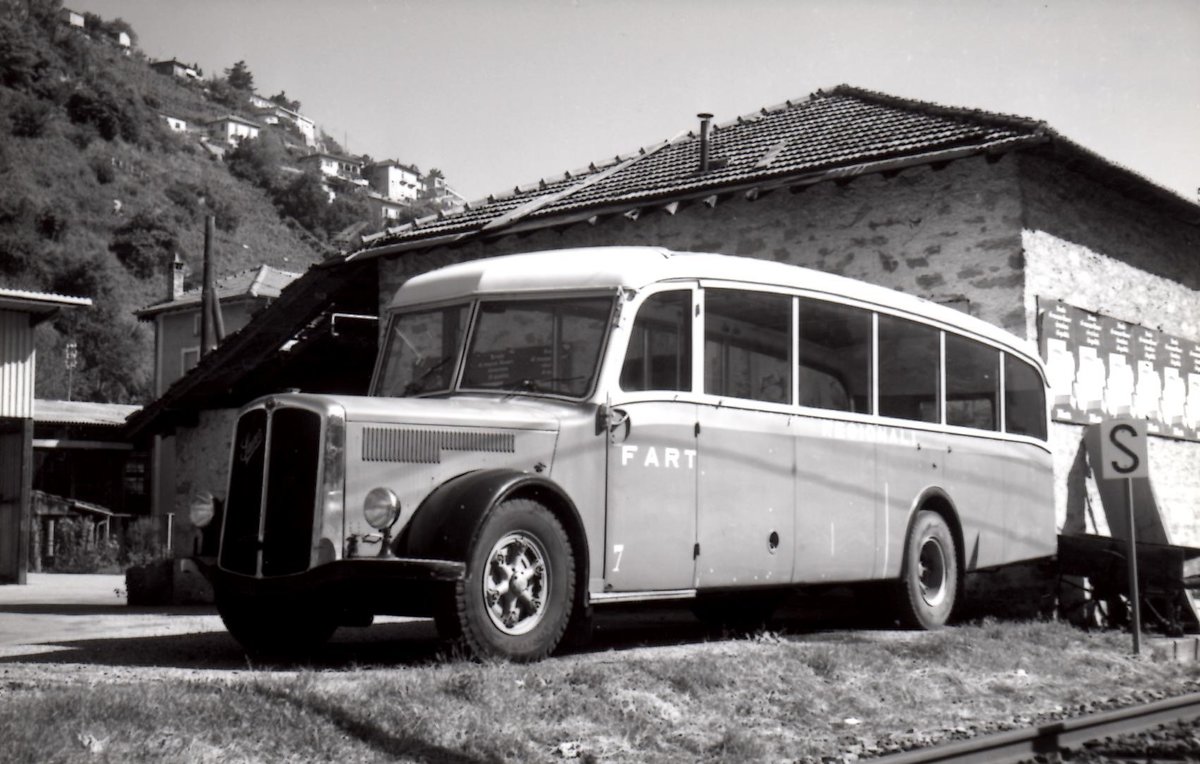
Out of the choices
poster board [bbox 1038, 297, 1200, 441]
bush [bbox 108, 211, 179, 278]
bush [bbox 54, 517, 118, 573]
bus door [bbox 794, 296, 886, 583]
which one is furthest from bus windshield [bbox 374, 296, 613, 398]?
bush [bbox 108, 211, 179, 278]

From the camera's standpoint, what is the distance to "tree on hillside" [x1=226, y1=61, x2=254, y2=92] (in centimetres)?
14875

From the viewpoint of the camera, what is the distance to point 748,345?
9148 mm

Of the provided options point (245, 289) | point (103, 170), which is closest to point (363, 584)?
point (245, 289)

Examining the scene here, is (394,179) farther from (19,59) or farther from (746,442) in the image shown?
(746,442)

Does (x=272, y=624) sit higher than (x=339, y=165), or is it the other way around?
(x=339, y=165)

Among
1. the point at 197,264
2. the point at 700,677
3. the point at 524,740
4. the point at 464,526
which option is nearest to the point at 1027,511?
the point at 700,677

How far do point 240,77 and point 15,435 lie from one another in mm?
134819

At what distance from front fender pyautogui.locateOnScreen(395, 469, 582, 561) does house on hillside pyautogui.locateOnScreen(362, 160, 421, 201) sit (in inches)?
5678

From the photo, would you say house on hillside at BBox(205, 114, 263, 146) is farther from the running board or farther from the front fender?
the front fender

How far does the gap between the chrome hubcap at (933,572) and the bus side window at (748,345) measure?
100.0 inches

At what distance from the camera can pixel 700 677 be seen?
7.20 m

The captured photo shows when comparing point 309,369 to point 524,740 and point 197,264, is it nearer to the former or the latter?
point 524,740

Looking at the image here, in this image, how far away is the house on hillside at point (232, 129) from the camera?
12508 cm

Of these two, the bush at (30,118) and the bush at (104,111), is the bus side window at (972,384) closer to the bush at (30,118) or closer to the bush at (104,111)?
the bush at (30,118)
